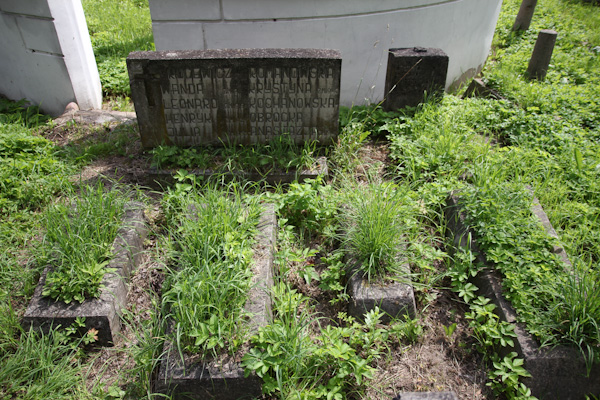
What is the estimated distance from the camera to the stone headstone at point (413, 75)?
14.5ft

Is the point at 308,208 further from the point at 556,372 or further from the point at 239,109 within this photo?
the point at 556,372

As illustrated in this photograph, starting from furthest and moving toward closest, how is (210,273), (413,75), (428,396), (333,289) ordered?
(413,75) < (333,289) < (210,273) < (428,396)

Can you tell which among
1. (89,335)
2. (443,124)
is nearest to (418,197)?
(443,124)

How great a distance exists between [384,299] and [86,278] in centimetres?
182

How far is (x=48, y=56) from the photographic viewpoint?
4965 mm

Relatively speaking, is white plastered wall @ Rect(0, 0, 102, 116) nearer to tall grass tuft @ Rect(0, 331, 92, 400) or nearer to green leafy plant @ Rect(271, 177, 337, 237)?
green leafy plant @ Rect(271, 177, 337, 237)

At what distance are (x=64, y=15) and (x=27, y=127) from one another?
1254mm

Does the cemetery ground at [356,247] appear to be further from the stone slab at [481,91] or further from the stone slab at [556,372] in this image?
the stone slab at [481,91]

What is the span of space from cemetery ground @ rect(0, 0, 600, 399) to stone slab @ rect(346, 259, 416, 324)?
0.20 feet

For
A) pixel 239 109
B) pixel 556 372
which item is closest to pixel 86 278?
pixel 239 109

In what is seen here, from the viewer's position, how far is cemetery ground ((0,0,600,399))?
248cm

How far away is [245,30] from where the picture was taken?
190 inches

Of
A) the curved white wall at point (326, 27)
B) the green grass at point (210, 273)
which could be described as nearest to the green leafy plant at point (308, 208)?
the green grass at point (210, 273)

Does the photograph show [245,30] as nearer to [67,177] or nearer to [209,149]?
[209,149]
